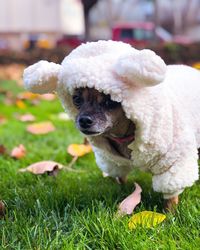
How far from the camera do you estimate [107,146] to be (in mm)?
1840

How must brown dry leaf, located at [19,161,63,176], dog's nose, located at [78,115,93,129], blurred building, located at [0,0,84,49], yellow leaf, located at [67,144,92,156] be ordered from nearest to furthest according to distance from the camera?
dog's nose, located at [78,115,93,129], brown dry leaf, located at [19,161,63,176], yellow leaf, located at [67,144,92,156], blurred building, located at [0,0,84,49]

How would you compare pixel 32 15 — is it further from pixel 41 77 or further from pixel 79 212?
pixel 79 212

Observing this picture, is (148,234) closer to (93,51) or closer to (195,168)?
(195,168)

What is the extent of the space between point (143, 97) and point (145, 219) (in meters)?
0.43

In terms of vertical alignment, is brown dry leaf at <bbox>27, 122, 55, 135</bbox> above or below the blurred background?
above

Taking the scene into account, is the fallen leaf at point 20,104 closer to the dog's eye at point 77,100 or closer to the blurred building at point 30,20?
the dog's eye at point 77,100

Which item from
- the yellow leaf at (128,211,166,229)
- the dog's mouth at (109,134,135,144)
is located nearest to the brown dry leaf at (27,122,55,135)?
the dog's mouth at (109,134,135,144)

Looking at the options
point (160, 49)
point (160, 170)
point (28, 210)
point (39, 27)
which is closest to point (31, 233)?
point (28, 210)

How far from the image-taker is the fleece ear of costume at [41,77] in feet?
5.45

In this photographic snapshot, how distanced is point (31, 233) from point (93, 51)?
676 millimetres

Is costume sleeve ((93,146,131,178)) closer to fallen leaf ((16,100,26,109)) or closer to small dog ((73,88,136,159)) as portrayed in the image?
small dog ((73,88,136,159))

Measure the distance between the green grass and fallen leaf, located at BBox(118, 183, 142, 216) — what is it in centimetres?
3

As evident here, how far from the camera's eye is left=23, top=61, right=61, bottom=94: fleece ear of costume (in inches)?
65.4

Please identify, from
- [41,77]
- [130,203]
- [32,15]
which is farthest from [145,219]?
[32,15]
